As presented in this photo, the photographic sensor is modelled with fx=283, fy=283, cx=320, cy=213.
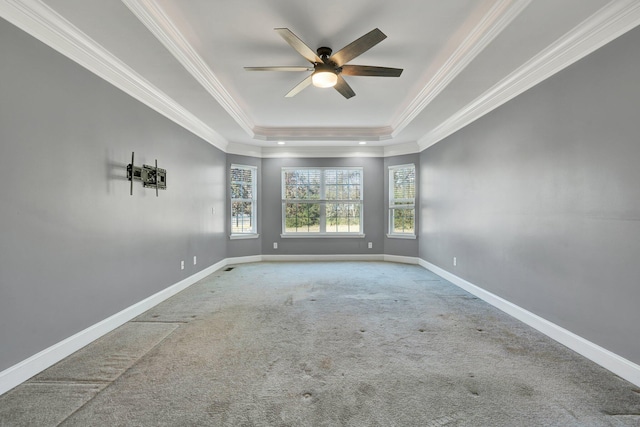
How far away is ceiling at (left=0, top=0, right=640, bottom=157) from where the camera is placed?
2090 millimetres

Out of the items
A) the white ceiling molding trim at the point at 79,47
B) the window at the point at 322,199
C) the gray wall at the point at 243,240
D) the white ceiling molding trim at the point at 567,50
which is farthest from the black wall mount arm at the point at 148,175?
the white ceiling molding trim at the point at 567,50

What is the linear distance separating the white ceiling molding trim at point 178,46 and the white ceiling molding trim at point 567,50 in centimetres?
329

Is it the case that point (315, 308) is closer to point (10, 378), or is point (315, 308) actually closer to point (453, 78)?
point (10, 378)

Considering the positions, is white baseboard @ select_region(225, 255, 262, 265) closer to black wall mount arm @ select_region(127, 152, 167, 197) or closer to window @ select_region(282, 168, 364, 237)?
window @ select_region(282, 168, 364, 237)

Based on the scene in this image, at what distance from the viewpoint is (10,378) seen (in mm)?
1854

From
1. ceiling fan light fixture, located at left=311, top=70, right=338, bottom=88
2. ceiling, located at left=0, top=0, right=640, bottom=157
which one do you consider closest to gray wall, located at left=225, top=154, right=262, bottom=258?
ceiling, located at left=0, top=0, right=640, bottom=157

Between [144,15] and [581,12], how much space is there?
127 inches

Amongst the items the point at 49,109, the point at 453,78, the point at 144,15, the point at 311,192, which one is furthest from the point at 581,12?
the point at 311,192

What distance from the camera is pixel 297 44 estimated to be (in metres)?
2.44

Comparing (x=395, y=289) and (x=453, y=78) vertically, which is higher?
(x=453, y=78)

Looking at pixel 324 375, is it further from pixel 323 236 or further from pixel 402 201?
pixel 402 201

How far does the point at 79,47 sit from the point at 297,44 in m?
1.82

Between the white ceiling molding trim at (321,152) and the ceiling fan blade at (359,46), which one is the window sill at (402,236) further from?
the ceiling fan blade at (359,46)

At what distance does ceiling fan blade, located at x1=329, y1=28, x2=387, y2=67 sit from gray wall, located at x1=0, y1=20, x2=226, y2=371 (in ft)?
7.49
